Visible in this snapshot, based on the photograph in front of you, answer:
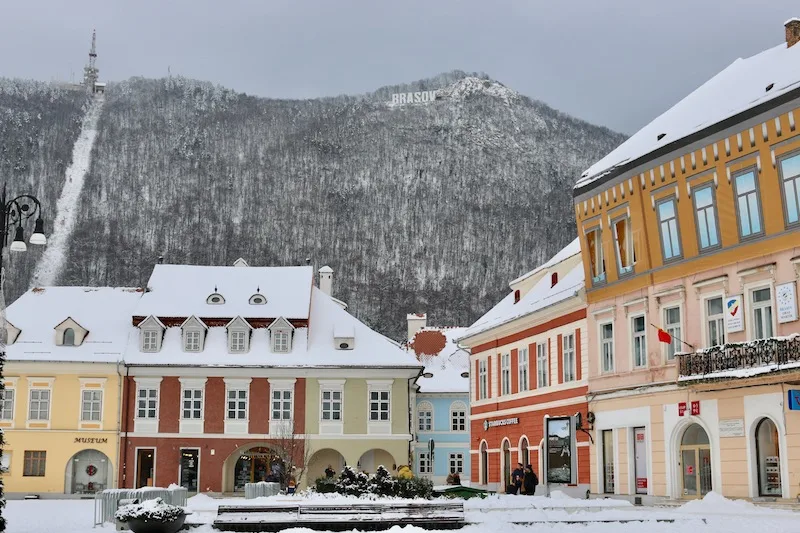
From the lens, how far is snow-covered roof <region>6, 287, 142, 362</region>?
50500mm

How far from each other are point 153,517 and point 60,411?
3123 cm

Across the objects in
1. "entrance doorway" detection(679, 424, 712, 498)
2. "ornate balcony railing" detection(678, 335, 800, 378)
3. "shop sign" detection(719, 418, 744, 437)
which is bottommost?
"entrance doorway" detection(679, 424, 712, 498)

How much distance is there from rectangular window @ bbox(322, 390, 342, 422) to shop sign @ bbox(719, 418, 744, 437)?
87.9 feet

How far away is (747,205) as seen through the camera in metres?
26.5

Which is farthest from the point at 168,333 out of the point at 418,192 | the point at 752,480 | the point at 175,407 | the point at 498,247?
the point at 418,192

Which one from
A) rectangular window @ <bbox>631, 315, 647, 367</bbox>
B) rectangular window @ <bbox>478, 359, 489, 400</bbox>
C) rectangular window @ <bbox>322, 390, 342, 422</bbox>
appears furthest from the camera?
rectangular window @ <bbox>322, 390, 342, 422</bbox>

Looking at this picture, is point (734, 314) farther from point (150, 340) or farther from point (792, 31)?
point (150, 340)

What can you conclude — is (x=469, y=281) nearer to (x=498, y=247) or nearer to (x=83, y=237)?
(x=498, y=247)

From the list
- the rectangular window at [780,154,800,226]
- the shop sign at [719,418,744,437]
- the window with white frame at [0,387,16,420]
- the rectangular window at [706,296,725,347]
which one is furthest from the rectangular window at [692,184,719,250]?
the window with white frame at [0,387,16,420]

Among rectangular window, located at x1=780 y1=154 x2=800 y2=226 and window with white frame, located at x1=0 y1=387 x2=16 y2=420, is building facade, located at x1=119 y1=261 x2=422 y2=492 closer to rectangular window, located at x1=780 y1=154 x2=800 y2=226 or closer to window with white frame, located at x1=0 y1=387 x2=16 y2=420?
window with white frame, located at x1=0 y1=387 x2=16 y2=420

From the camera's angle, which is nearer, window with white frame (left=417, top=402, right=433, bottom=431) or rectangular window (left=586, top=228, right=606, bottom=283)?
rectangular window (left=586, top=228, right=606, bottom=283)

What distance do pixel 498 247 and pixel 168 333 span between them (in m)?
114

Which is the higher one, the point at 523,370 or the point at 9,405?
the point at 523,370

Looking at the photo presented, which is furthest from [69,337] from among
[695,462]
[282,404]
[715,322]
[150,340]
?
[715,322]
